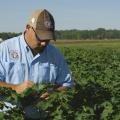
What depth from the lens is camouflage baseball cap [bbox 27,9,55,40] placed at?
5215 millimetres

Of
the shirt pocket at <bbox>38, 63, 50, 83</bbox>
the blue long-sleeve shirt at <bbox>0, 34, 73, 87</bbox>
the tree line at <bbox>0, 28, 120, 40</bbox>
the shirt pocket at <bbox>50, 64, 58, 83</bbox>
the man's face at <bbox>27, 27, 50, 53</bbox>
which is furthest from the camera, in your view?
the tree line at <bbox>0, 28, 120, 40</bbox>

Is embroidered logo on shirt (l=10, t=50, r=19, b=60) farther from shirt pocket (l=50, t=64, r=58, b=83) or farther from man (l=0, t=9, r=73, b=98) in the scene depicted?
shirt pocket (l=50, t=64, r=58, b=83)

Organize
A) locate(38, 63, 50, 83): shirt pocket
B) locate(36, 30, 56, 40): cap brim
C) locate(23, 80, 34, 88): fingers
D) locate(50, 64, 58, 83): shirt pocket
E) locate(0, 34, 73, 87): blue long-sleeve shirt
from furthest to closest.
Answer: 1. locate(50, 64, 58, 83): shirt pocket
2. locate(38, 63, 50, 83): shirt pocket
3. locate(0, 34, 73, 87): blue long-sleeve shirt
4. locate(36, 30, 56, 40): cap brim
5. locate(23, 80, 34, 88): fingers

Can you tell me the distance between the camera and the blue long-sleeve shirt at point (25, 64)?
17.9 feet

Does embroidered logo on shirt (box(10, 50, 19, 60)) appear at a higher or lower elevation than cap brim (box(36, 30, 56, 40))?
lower

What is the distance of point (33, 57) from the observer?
5500 millimetres

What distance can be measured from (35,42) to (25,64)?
251 millimetres

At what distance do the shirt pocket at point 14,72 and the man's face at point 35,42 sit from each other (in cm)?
21

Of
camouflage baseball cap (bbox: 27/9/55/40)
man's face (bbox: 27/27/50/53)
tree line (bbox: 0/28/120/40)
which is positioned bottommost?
tree line (bbox: 0/28/120/40)

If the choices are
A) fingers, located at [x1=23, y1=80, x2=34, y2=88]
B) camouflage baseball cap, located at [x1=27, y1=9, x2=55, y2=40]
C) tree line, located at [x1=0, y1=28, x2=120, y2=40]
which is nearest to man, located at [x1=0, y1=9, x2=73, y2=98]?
camouflage baseball cap, located at [x1=27, y1=9, x2=55, y2=40]

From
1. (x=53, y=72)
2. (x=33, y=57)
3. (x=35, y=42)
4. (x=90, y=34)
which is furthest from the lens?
(x=90, y=34)

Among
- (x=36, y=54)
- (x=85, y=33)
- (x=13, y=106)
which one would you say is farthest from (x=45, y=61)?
(x=85, y=33)

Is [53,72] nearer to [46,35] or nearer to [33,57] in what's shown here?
[33,57]

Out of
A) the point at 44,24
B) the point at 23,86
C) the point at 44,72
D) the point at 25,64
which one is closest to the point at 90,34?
the point at 44,72
